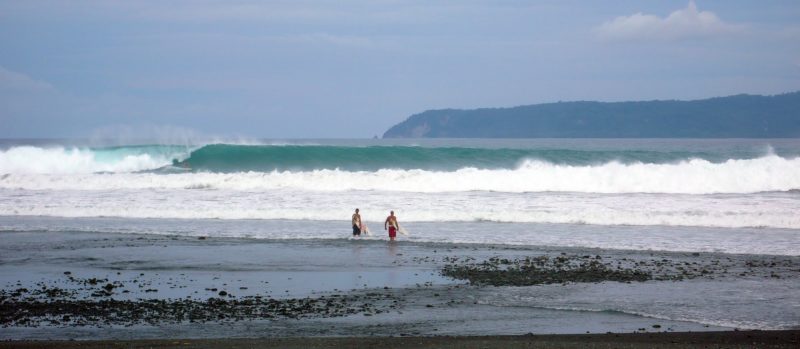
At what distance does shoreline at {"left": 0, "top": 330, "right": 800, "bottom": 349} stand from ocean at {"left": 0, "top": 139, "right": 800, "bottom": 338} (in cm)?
49

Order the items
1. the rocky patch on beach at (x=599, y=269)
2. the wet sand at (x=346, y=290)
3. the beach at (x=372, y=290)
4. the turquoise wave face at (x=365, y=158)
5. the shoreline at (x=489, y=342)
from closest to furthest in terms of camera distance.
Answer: the shoreline at (x=489, y=342) < the wet sand at (x=346, y=290) < the beach at (x=372, y=290) < the rocky patch on beach at (x=599, y=269) < the turquoise wave face at (x=365, y=158)

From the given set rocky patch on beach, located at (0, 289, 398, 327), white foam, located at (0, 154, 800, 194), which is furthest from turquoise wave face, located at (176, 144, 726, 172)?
rocky patch on beach, located at (0, 289, 398, 327)

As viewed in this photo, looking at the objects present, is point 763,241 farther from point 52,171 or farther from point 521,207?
point 52,171

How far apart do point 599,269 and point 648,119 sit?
13244 centimetres

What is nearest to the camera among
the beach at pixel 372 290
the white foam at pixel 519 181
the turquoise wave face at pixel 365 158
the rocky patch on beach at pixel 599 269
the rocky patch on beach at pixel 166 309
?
the beach at pixel 372 290

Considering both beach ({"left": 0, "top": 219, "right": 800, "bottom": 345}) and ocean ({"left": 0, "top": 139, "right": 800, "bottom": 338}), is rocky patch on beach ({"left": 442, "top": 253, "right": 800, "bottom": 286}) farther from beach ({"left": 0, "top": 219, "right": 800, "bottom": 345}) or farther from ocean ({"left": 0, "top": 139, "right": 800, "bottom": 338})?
ocean ({"left": 0, "top": 139, "right": 800, "bottom": 338})

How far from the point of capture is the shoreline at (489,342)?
26.8 feet

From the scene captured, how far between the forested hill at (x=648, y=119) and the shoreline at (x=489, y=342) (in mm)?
133027

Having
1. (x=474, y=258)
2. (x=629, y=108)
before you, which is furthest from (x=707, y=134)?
(x=474, y=258)

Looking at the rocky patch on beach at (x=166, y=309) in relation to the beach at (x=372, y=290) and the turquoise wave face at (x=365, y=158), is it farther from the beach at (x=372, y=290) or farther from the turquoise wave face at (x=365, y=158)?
the turquoise wave face at (x=365, y=158)

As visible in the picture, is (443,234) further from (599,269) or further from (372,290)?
(372,290)

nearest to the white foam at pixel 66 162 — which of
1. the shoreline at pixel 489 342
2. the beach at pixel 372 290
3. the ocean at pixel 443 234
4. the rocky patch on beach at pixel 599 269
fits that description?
the ocean at pixel 443 234

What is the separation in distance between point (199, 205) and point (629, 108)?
126596mm

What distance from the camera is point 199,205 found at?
2514cm
